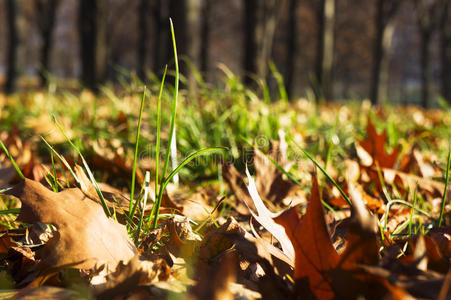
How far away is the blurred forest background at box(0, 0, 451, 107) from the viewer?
6.98 metres

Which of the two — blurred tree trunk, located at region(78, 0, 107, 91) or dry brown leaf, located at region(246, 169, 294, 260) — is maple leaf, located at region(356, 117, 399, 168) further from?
blurred tree trunk, located at region(78, 0, 107, 91)

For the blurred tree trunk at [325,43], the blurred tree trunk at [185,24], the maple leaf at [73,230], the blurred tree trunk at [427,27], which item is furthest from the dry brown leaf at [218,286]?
the blurred tree trunk at [427,27]

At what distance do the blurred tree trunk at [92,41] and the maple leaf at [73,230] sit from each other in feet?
26.7

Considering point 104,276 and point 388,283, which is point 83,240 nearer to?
point 104,276

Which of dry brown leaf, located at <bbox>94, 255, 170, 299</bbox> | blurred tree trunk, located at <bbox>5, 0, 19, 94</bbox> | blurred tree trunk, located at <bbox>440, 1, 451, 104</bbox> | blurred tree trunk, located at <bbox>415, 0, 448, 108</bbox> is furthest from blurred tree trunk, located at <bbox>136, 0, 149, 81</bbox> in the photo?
dry brown leaf, located at <bbox>94, 255, 170, 299</bbox>

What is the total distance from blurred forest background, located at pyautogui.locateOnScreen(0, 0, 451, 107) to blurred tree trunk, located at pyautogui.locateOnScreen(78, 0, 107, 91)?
22 millimetres

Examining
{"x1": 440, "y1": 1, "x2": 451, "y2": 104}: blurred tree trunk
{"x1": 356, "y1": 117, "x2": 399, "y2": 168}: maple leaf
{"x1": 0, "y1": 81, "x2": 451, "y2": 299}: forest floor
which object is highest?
{"x1": 0, "y1": 81, "x2": 451, "y2": 299}: forest floor

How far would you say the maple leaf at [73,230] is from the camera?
2.50ft

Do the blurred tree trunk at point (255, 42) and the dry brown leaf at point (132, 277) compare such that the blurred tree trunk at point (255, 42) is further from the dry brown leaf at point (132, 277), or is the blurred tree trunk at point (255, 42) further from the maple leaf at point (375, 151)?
the dry brown leaf at point (132, 277)

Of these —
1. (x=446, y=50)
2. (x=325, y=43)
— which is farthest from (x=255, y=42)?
(x=446, y=50)

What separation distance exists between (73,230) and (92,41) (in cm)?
917

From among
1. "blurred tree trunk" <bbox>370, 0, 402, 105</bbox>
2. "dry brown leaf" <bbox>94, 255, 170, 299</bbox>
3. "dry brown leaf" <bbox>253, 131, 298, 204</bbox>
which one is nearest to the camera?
"dry brown leaf" <bbox>94, 255, 170, 299</bbox>

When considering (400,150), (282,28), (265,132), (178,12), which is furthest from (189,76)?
(282,28)

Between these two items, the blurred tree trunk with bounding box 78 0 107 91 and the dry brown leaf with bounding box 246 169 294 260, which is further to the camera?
the blurred tree trunk with bounding box 78 0 107 91
